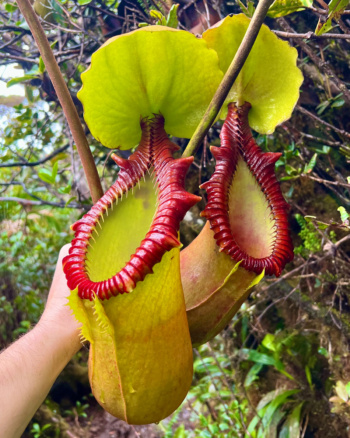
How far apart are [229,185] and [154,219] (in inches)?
7.3

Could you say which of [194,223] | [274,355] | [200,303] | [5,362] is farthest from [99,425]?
[200,303]

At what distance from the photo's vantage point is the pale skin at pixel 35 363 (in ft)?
2.27

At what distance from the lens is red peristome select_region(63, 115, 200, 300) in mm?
530

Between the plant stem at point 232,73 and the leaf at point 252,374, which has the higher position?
the plant stem at point 232,73

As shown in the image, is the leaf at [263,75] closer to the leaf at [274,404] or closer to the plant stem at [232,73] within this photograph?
the plant stem at [232,73]

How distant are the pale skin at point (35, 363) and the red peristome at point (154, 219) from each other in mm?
198

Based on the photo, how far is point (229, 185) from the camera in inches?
26.8

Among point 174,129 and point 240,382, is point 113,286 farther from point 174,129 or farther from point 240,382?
point 240,382

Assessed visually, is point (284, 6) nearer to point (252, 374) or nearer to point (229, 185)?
point (229, 185)

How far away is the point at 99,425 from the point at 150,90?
3208mm

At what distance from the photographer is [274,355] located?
204 cm

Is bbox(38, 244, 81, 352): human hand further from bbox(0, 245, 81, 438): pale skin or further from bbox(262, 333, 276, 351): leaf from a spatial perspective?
bbox(262, 333, 276, 351): leaf

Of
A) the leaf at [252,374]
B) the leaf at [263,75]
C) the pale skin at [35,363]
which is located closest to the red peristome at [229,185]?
the leaf at [263,75]

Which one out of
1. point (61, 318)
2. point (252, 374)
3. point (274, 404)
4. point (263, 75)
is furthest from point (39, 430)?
point (263, 75)
